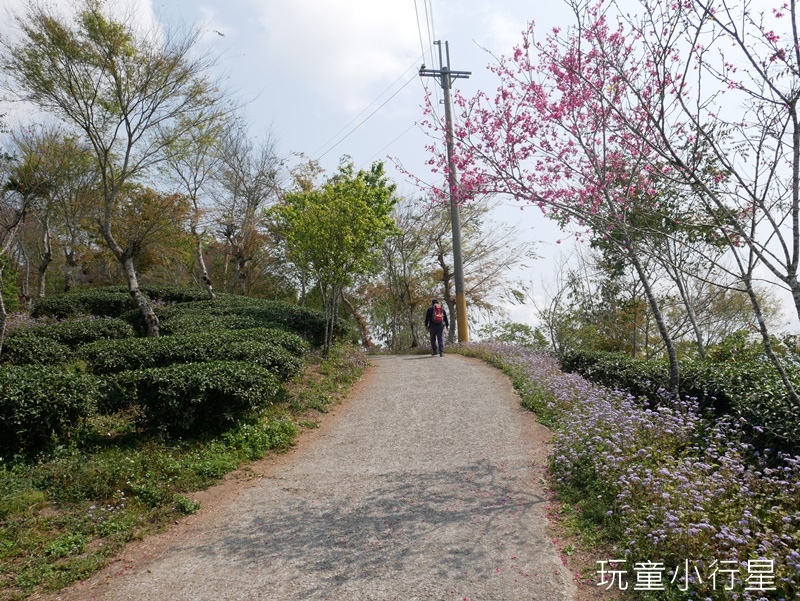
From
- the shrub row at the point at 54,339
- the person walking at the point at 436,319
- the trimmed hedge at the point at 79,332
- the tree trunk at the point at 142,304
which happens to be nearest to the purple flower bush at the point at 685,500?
the person walking at the point at 436,319

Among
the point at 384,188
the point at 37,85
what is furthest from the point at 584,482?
the point at 37,85

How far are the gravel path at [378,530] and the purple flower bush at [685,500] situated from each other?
0.52 m

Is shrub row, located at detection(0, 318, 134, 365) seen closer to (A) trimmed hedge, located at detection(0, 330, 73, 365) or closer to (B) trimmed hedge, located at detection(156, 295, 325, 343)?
(A) trimmed hedge, located at detection(0, 330, 73, 365)

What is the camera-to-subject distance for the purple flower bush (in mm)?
3203

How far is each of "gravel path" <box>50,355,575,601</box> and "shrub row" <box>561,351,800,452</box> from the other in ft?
6.09

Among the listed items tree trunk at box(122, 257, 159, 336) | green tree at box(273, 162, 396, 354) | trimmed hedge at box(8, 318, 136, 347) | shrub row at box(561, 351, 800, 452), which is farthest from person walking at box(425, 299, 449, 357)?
trimmed hedge at box(8, 318, 136, 347)

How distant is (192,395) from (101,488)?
5.29 ft

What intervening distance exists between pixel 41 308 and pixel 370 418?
12146 mm

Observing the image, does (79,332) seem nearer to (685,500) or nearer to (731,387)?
(685,500)

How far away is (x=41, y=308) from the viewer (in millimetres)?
15125

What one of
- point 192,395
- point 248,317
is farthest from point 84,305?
point 192,395

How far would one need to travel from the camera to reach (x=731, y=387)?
6.14 metres

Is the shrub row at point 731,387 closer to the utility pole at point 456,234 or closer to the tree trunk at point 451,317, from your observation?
the utility pole at point 456,234

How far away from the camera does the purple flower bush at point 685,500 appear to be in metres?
3.20
